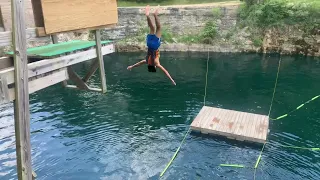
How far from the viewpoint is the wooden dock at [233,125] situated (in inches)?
506

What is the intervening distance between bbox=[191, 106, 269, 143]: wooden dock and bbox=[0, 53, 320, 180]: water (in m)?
0.39

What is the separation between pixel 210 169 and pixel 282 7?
2308cm

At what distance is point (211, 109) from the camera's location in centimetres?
1561

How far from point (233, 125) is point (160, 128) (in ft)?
11.6

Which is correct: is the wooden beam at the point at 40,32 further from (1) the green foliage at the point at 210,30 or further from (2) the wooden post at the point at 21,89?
(1) the green foliage at the point at 210,30

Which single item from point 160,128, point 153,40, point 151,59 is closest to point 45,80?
point 153,40

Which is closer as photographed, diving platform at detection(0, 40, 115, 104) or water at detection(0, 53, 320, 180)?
diving platform at detection(0, 40, 115, 104)

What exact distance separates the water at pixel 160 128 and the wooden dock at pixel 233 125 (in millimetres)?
387

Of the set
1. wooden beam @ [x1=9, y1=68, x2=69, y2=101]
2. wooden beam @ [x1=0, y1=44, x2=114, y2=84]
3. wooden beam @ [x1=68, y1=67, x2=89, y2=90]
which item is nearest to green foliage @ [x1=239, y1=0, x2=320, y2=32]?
wooden beam @ [x1=68, y1=67, x2=89, y2=90]

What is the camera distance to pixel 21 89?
460 cm

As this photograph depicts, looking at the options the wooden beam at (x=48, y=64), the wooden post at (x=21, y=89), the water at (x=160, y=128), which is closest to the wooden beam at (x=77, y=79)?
the wooden beam at (x=48, y=64)

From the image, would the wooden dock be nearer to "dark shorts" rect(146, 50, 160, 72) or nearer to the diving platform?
"dark shorts" rect(146, 50, 160, 72)

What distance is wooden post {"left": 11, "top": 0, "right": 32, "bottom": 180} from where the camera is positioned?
4.38 meters

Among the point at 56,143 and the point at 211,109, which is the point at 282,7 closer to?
the point at 211,109
